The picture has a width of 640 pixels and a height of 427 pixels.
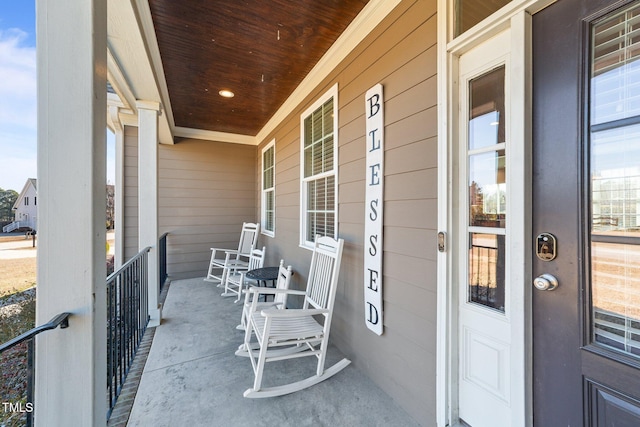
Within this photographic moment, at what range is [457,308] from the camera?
143 centimetres

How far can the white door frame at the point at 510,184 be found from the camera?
3.70ft

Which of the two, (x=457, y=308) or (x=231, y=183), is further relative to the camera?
(x=231, y=183)

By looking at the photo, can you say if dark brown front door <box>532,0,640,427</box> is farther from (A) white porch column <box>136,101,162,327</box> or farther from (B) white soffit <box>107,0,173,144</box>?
(A) white porch column <box>136,101,162,327</box>

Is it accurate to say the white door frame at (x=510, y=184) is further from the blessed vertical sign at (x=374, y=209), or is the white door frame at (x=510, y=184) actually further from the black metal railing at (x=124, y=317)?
the black metal railing at (x=124, y=317)

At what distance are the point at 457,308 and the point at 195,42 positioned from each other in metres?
2.91

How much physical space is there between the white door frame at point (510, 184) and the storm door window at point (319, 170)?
47.9 inches

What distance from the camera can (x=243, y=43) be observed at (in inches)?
94.1

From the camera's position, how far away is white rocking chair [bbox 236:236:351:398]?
180cm

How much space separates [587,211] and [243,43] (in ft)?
8.74

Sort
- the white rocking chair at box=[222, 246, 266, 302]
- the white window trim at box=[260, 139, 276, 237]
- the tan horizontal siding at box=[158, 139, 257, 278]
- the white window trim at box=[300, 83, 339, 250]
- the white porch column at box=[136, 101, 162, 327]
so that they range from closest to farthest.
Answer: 1. the white window trim at box=[300, 83, 339, 250]
2. the white porch column at box=[136, 101, 162, 327]
3. the white rocking chair at box=[222, 246, 266, 302]
4. the white window trim at box=[260, 139, 276, 237]
5. the tan horizontal siding at box=[158, 139, 257, 278]

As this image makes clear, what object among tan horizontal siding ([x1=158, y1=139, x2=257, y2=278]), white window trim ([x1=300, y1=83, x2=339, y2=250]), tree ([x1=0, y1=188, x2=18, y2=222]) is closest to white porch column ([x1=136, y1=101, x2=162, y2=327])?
tree ([x1=0, y1=188, x2=18, y2=222])

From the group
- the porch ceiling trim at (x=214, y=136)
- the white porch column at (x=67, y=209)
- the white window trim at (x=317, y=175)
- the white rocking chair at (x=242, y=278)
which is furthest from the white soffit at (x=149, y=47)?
the white rocking chair at (x=242, y=278)

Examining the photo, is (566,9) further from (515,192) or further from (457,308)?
(457,308)

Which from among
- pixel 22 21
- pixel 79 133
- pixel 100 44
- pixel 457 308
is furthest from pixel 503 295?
pixel 22 21
